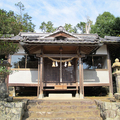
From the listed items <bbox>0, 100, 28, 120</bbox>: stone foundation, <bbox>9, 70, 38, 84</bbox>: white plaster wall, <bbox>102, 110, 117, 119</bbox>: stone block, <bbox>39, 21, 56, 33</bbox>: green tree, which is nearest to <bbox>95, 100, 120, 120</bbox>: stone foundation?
<bbox>102, 110, 117, 119</bbox>: stone block

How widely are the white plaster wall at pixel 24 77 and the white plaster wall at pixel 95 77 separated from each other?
4.75 m

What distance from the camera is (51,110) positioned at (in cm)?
699

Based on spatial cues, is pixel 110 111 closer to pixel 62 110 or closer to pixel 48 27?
pixel 62 110

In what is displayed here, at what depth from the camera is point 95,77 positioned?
493 inches

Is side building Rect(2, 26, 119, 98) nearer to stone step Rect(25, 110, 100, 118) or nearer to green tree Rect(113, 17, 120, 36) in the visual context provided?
stone step Rect(25, 110, 100, 118)

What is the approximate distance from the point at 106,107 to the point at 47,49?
7.04 m

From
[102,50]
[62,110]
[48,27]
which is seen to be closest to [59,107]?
[62,110]

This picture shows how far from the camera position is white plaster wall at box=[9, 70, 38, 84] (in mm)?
12109

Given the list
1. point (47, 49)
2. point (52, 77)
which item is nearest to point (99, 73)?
point (52, 77)

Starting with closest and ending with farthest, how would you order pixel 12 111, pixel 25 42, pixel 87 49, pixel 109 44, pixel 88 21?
pixel 12 111, pixel 25 42, pixel 87 49, pixel 109 44, pixel 88 21

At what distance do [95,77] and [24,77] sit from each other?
664cm

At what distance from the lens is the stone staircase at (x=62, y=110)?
21.2ft

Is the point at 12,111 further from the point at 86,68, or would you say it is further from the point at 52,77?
the point at 86,68

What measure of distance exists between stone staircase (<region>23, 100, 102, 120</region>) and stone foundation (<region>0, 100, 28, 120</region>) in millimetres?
487
